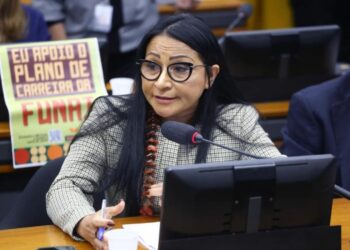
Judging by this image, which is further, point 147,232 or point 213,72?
point 213,72

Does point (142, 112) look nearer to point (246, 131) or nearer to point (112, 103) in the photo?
point (112, 103)

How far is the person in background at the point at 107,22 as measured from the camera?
16.0ft

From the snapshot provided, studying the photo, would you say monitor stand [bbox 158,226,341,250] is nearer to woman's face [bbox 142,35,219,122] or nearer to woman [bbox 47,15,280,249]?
woman [bbox 47,15,280,249]

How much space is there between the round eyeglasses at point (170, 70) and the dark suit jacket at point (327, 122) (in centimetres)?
61

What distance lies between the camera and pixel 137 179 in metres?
2.69

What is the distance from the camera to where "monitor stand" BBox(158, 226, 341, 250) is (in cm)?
202

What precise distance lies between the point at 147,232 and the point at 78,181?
1.05 feet

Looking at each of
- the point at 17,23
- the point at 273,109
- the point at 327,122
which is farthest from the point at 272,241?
the point at 17,23

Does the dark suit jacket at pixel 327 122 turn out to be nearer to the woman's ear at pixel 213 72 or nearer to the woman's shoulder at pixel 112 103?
the woman's ear at pixel 213 72

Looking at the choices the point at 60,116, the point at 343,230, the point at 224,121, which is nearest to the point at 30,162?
the point at 60,116

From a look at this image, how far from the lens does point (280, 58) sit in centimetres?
407

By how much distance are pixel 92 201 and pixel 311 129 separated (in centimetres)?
88

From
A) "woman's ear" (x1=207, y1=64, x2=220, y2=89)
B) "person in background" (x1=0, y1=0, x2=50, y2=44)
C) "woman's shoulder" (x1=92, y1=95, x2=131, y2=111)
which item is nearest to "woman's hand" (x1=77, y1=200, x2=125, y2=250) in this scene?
"woman's shoulder" (x1=92, y1=95, x2=131, y2=111)

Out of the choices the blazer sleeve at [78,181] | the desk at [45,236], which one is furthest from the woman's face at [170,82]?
the desk at [45,236]
